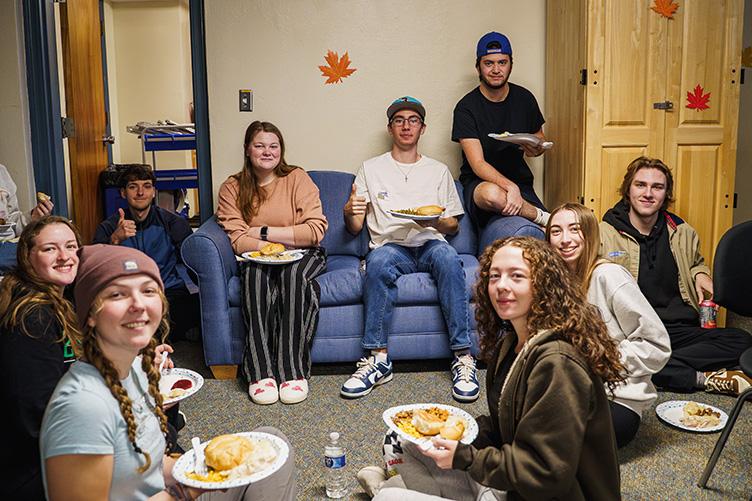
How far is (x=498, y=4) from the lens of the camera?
13.1 ft

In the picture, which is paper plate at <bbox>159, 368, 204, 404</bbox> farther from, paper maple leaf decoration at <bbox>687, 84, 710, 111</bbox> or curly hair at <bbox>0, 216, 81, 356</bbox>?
paper maple leaf decoration at <bbox>687, 84, 710, 111</bbox>

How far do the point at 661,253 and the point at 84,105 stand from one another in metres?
3.50

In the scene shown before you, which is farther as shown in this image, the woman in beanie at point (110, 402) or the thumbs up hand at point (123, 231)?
the thumbs up hand at point (123, 231)

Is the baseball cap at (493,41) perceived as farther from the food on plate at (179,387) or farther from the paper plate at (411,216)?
the food on plate at (179,387)

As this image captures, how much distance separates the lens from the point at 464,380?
116 inches

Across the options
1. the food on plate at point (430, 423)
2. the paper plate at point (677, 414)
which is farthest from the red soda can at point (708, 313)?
the food on plate at point (430, 423)

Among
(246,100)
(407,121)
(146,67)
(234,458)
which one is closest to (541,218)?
(407,121)

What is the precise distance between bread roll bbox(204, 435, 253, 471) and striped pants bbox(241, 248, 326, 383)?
5.35 feet

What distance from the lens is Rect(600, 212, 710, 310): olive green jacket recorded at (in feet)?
10.3

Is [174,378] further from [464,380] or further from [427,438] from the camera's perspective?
[464,380]

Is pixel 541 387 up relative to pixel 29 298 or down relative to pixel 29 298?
down

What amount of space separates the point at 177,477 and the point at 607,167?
8.93 ft

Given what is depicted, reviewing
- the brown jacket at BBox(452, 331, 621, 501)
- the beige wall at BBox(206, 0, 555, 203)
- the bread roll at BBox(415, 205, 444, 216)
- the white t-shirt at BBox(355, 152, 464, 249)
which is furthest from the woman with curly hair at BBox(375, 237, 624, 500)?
the beige wall at BBox(206, 0, 555, 203)

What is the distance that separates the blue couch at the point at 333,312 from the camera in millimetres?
3127
